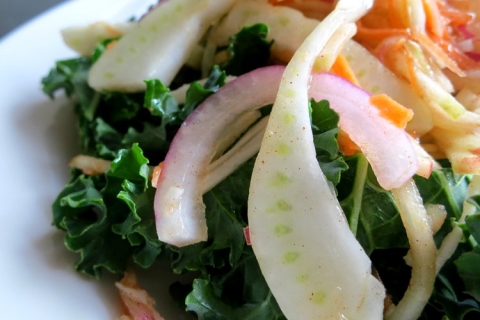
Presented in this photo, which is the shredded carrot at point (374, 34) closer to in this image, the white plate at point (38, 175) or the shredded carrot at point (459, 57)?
the shredded carrot at point (459, 57)

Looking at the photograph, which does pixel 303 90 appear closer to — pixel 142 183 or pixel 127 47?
pixel 142 183

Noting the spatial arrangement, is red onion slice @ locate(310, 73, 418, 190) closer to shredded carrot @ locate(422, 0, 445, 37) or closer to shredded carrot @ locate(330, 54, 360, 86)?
shredded carrot @ locate(330, 54, 360, 86)

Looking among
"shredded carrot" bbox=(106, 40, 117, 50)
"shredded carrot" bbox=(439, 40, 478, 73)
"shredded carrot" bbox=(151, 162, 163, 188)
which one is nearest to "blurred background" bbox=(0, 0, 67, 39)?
"shredded carrot" bbox=(106, 40, 117, 50)

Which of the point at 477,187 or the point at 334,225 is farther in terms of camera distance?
the point at 477,187

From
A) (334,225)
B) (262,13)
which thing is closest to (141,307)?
(334,225)

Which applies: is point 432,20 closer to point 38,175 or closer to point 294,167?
point 294,167

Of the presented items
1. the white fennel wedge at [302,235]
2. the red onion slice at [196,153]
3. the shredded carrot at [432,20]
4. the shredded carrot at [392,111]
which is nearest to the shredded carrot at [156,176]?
the red onion slice at [196,153]
